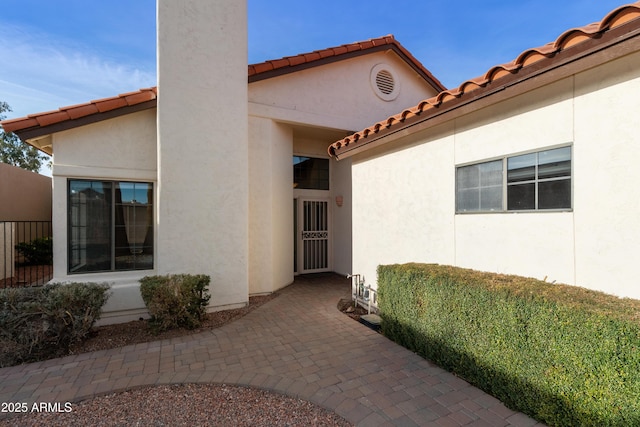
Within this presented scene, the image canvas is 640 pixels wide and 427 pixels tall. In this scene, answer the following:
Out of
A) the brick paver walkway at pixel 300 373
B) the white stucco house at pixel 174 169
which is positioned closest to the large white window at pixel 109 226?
the white stucco house at pixel 174 169

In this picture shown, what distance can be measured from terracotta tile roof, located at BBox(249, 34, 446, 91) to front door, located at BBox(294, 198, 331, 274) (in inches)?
175

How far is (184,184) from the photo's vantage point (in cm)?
658

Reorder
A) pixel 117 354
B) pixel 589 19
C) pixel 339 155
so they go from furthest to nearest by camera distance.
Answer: pixel 339 155 < pixel 117 354 < pixel 589 19

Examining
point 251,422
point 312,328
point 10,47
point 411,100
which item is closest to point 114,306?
point 312,328

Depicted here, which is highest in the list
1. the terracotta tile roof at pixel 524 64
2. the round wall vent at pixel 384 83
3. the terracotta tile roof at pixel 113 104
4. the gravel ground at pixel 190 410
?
the round wall vent at pixel 384 83

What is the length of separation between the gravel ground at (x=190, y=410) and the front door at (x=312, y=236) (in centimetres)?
724

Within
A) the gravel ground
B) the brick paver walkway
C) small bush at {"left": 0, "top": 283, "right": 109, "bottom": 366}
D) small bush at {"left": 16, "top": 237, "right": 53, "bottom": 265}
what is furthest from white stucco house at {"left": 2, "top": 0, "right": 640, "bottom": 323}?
small bush at {"left": 16, "top": 237, "right": 53, "bottom": 265}

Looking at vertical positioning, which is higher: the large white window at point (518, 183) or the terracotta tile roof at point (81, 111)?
the terracotta tile roof at point (81, 111)

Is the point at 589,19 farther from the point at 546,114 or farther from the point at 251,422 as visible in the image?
the point at 251,422

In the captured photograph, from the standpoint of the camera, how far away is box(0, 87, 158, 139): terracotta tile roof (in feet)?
18.3

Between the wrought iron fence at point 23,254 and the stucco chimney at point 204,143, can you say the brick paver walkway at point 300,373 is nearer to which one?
the stucco chimney at point 204,143

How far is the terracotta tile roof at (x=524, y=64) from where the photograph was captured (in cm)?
278

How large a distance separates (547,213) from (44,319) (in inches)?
306

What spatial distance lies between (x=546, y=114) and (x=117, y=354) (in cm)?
740
